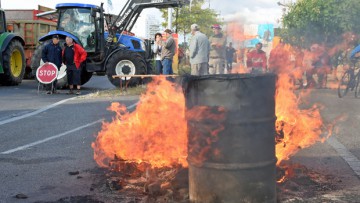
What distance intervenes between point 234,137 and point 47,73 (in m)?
12.5

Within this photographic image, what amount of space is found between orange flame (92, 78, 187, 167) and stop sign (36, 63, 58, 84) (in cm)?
1004

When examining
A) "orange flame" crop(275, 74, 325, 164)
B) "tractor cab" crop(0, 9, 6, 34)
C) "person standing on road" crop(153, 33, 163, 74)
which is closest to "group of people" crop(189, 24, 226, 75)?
"person standing on road" crop(153, 33, 163, 74)

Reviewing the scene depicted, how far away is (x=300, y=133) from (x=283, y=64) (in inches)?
32.5

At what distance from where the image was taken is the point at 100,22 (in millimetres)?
17578

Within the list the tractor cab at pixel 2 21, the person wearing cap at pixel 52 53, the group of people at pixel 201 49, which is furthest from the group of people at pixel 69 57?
the tractor cab at pixel 2 21

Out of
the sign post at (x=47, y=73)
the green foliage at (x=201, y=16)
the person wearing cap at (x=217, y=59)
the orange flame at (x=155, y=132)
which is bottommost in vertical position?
the orange flame at (x=155, y=132)

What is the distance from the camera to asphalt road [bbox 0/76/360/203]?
16.8 ft

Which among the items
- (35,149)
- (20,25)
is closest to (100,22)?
(20,25)

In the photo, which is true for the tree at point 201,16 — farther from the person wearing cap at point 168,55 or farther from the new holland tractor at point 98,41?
the person wearing cap at point 168,55

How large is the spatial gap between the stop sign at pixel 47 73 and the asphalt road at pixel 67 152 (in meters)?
2.59

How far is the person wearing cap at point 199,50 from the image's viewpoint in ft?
44.5

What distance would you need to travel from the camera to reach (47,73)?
15609 millimetres

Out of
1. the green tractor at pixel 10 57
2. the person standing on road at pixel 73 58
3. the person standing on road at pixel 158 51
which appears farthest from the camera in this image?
the green tractor at pixel 10 57

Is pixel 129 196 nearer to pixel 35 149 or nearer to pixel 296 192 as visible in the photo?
pixel 296 192
